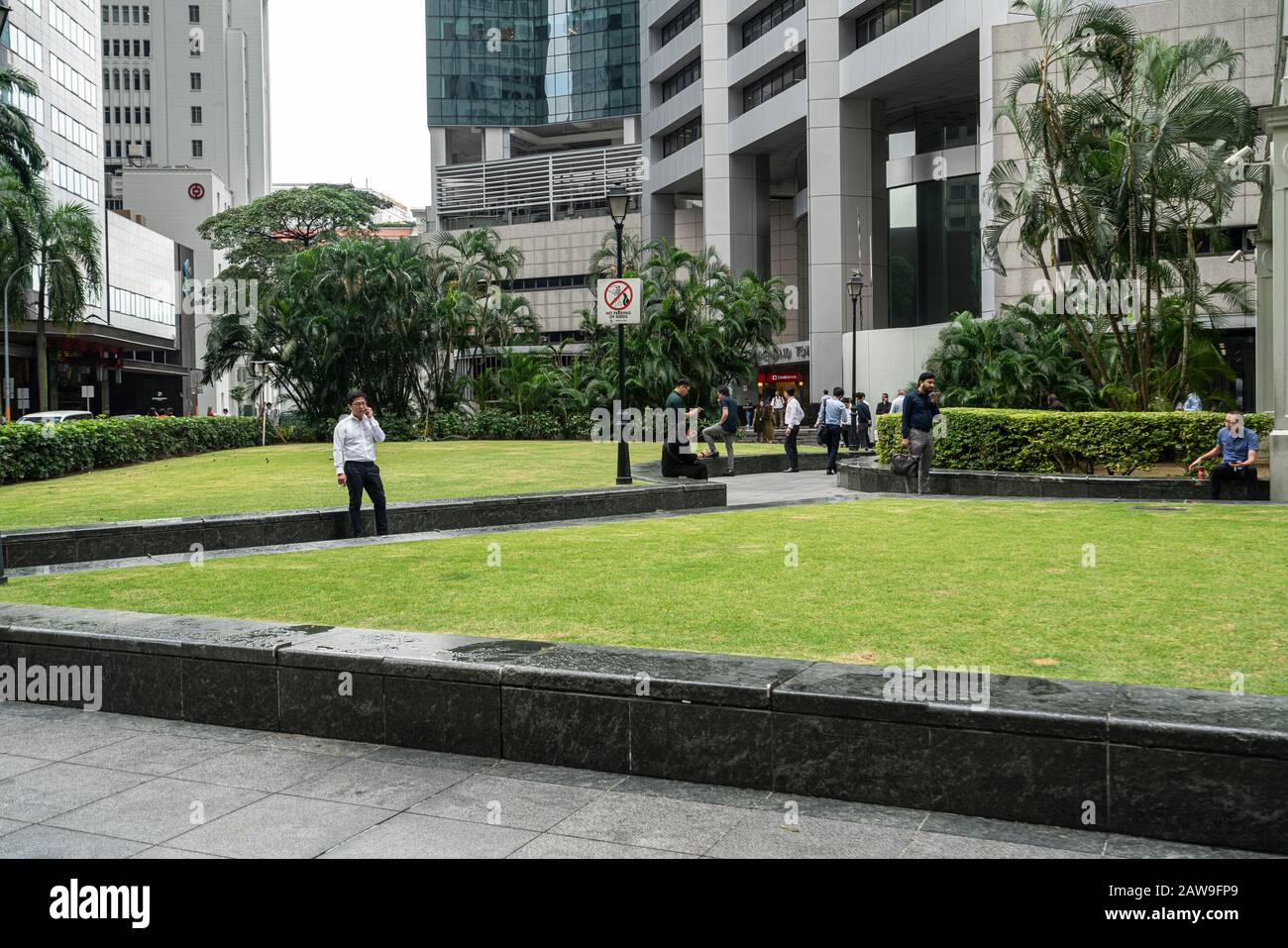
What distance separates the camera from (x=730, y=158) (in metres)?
57.5

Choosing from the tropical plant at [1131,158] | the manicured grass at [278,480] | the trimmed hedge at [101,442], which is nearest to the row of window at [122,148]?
the trimmed hedge at [101,442]

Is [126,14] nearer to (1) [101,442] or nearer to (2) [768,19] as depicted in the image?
(2) [768,19]

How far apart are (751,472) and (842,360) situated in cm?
2338

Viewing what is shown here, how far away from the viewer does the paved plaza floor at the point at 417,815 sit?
4.18 meters

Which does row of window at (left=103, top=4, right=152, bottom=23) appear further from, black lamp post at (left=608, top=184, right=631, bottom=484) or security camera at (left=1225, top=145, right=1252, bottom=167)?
security camera at (left=1225, top=145, right=1252, bottom=167)

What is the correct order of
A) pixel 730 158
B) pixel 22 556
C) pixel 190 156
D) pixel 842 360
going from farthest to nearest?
pixel 190 156, pixel 730 158, pixel 842 360, pixel 22 556

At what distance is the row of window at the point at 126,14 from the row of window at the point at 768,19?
7442 centimetres

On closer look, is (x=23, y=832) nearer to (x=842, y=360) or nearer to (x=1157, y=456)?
(x=1157, y=456)

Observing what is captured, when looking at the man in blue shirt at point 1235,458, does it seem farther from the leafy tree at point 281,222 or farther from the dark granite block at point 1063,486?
the leafy tree at point 281,222

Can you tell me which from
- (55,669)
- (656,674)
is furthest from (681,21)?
(656,674)

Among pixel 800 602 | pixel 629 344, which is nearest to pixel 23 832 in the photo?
pixel 800 602

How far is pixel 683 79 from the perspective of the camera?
63.8 metres

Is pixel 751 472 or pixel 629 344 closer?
pixel 751 472

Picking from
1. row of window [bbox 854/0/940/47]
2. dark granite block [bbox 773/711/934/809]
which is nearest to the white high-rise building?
row of window [bbox 854/0/940/47]
